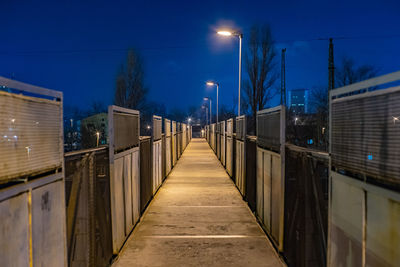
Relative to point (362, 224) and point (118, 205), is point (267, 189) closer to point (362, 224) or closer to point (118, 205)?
point (118, 205)

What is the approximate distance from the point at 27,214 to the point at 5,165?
465 mm

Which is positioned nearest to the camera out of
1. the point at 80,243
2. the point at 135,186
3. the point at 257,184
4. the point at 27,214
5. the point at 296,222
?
the point at 27,214

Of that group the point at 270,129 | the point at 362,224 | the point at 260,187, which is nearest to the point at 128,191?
the point at 260,187

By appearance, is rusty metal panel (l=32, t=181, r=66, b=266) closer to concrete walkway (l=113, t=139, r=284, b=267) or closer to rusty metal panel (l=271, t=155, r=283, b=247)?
concrete walkway (l=113, t=139, r=284, b=267)

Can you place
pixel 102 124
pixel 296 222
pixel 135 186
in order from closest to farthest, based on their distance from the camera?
pixel 296 222 < pixel 135 186 < pixel 102 124

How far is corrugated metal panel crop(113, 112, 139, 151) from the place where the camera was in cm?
492

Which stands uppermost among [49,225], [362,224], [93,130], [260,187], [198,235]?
[93,130]

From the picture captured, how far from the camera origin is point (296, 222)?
4.23m

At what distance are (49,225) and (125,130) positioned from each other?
2.99 m

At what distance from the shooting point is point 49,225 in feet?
8.89

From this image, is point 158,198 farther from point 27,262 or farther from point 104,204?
point 27,262

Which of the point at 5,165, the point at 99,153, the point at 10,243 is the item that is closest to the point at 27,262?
the point at 10,243

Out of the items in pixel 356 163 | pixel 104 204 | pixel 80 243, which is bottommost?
pixel 80 243

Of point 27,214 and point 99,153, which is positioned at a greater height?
point 99,153
